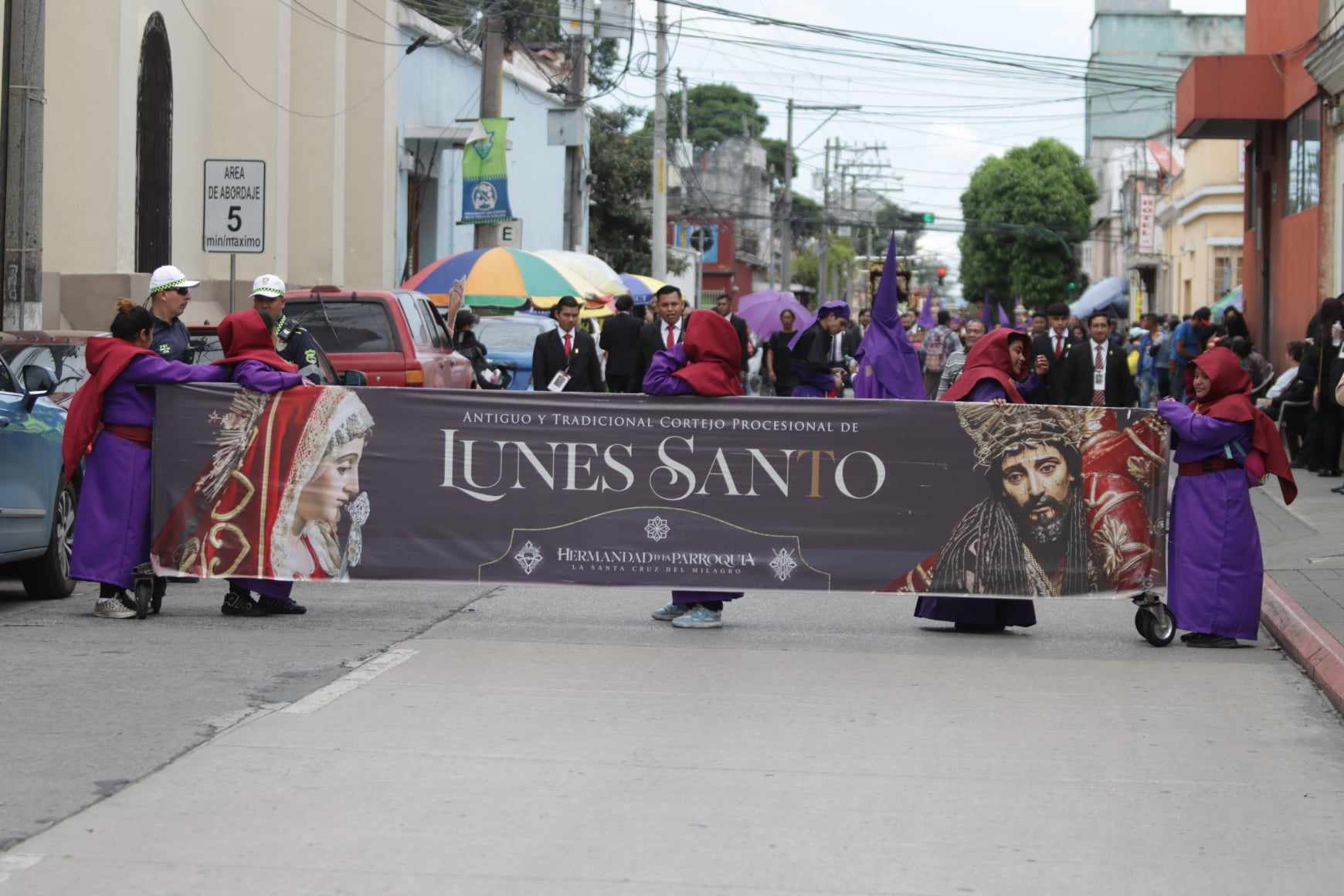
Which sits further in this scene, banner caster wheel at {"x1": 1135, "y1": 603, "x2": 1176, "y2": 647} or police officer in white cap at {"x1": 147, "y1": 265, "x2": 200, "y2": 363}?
police officer in white cap at {"x1": 147, "y1": 265, "x2": 200, "y2": 363}

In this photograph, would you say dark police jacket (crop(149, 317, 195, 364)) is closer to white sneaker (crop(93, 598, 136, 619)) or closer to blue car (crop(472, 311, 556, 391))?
white sneaker (crop(93, 598, 136, 619))

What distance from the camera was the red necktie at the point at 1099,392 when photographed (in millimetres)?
17109

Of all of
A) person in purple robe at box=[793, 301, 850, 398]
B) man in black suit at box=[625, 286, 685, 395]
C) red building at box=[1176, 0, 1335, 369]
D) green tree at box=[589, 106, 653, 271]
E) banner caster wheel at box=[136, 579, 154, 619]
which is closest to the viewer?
banner caster wheel at box=[136, 579, 154, 619]

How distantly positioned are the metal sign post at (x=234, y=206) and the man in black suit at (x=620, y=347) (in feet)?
11.6

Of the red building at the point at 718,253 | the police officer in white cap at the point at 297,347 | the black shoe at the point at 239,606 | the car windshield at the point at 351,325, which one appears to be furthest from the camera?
the red building at the point at 718,253

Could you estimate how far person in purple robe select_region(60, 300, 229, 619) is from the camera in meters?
10.2

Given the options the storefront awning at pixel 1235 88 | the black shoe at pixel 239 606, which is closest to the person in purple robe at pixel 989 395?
the black shoe at pixel 239 606

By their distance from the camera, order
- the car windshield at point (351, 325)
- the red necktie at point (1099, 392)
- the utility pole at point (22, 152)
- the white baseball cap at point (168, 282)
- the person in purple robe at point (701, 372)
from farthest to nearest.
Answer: the red necktie at point (1099, 392)
the car windshield at point (351, 325)
the utility pole at point (22, 152)
the white baseball cap at point (168, 282)
the person in purple robe at point (701, 372)

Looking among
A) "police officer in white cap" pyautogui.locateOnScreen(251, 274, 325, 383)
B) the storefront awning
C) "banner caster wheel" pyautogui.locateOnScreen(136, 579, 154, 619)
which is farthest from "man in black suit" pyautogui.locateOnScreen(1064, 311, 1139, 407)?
the storefront awning

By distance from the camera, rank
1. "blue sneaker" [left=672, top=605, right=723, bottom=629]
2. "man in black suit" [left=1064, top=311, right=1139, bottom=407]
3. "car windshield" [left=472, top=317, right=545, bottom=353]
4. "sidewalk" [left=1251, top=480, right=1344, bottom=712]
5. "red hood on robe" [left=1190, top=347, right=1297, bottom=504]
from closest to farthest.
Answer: "sidewalk" [left=1251, top=480, right=1344, bottom=712], "red hood on robe" [left=1190, top=347, right=1297, bottom=504], "blue sneaker" [left=672, top=605, right=723, bottom=629], "man in black suit" [left=1064, top=311, right=1139, bottom=407], "car windshield" [left=472, top=317, right=545, bottom=353]

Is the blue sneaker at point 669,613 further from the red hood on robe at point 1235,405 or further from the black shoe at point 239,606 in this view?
the red hood on robe at point 1235,405

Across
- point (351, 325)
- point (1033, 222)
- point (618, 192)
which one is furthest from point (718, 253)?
point (351, 325)

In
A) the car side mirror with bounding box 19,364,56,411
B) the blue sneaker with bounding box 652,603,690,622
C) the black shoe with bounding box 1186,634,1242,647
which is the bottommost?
the black shoe with bounding box 1186,634,1242,647

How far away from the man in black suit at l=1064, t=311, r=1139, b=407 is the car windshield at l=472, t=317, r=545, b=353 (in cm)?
895
